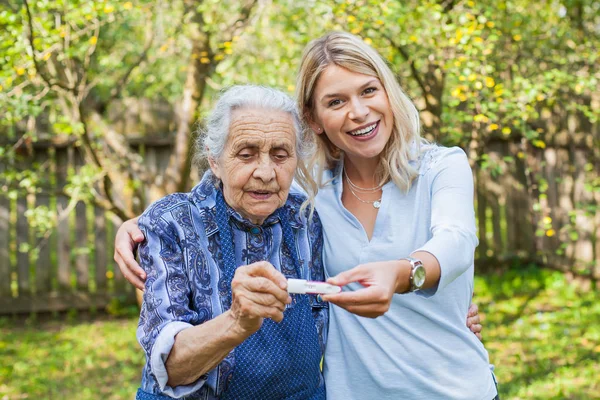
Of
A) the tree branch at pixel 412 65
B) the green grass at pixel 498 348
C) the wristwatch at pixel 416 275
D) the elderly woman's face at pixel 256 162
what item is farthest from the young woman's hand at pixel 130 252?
the green grass at pixel 498 348

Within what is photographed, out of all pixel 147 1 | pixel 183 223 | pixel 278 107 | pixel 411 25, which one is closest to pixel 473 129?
pixel 411 25

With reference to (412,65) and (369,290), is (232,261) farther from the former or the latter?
(412,65)

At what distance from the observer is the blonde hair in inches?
88.0

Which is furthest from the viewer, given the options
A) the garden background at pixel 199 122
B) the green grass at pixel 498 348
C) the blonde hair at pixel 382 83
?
the green grass at pixel 498 348

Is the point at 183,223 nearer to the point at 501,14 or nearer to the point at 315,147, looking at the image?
the point at 315,147

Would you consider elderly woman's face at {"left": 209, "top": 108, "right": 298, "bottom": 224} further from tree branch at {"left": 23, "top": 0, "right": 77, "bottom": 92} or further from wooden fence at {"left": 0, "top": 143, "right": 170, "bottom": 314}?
wooden fence at {"left": 0, "top": 143, "right": 170, "bottom": 314}

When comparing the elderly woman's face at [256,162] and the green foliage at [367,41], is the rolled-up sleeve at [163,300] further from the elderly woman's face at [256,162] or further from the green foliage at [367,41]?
the green foliage at [367,41]

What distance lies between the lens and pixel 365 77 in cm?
224

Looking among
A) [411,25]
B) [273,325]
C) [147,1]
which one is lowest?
[273,325]

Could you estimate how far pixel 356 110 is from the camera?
7.28 feet

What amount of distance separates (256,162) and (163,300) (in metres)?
0.51

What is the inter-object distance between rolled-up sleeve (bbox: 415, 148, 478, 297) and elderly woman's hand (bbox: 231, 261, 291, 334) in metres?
0.43

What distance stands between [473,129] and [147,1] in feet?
8.25

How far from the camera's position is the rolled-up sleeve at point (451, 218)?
5.96 feet
